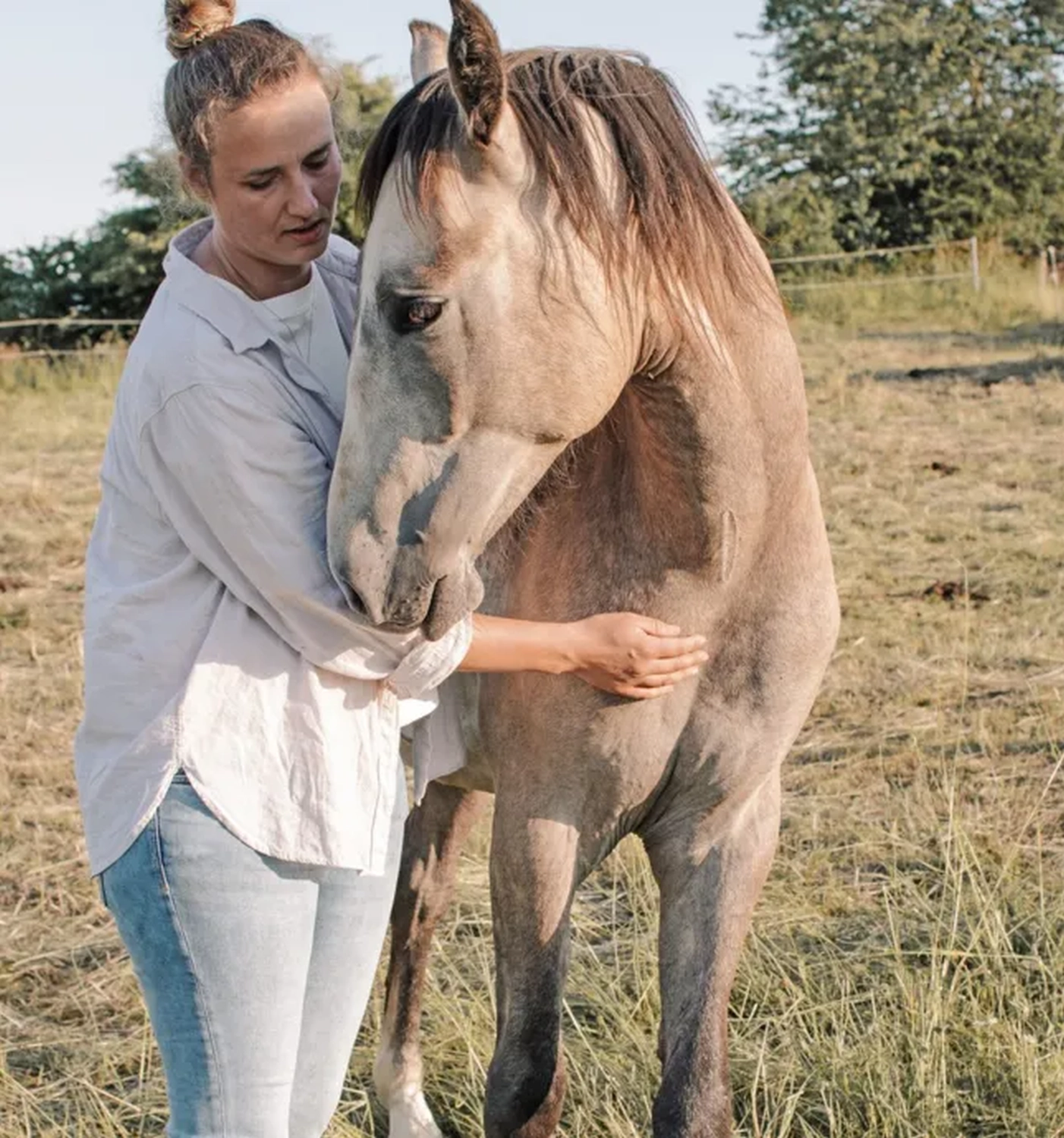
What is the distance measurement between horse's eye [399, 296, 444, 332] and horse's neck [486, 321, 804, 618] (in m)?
0.40

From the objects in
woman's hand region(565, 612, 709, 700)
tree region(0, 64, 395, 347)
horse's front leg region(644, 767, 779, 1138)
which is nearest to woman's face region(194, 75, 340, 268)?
woman's hand region(565, 612, 709, 700)

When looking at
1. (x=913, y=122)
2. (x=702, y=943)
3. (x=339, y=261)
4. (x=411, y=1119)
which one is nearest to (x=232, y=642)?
(x=339, y=261)

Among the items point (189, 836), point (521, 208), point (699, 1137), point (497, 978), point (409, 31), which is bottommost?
point (699, 1137)

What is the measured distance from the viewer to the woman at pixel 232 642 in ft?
6.15

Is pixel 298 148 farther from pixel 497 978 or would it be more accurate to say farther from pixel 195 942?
pixel 497 978

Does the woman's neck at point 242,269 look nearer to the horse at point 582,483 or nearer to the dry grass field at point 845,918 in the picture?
the horse at point 582,483

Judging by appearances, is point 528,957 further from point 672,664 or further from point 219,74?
point 219,74

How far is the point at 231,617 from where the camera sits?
193 centimetres

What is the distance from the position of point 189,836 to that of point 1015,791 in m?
2.77

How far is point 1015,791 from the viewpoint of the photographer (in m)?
4.05

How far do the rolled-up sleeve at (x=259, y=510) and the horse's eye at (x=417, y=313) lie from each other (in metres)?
0.19

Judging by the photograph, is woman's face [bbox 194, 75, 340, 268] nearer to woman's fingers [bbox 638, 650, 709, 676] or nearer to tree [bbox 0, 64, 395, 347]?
woman's fingers [bbox 638, 650, 709, 676]

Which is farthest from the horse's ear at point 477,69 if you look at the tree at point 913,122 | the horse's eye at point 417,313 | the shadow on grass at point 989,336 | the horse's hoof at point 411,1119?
the tree at point 913,122

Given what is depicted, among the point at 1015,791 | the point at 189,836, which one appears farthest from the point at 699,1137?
the point at 1015,791
